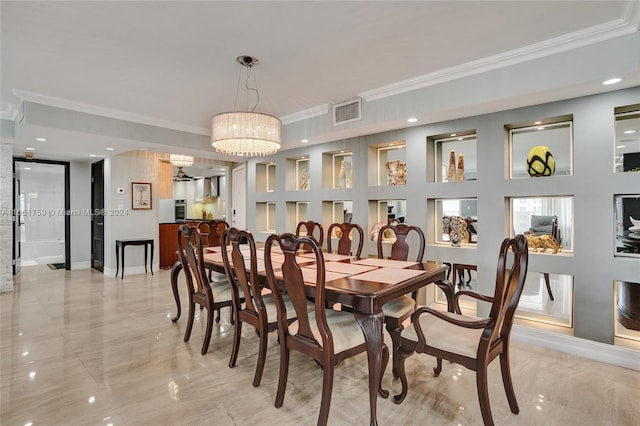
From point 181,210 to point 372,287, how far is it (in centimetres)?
949

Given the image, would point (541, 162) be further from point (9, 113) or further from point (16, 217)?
point (16, 217)

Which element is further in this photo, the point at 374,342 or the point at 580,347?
the point at 580,347

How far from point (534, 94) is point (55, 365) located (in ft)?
14.5

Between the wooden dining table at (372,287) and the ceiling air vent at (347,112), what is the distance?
5.82 ft

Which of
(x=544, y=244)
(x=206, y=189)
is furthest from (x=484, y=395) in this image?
(x=206, y=189)

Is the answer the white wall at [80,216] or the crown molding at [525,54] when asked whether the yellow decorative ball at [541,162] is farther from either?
the white wall at [80,216]

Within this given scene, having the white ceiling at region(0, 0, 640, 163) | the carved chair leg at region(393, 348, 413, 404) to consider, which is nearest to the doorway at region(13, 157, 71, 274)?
the white ceiling at region(0, 0, 640, 163)

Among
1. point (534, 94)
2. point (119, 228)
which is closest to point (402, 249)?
point (534, 94)

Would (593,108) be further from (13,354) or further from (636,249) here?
(13,354)

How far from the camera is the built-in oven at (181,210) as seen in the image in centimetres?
1018

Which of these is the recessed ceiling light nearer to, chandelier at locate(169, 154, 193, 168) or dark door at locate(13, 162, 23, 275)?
chandelier at locate(169, 154, 193, 168)

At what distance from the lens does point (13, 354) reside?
276cm

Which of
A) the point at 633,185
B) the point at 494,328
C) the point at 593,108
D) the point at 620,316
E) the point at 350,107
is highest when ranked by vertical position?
the point at 350,107

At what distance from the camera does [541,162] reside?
309 cm
